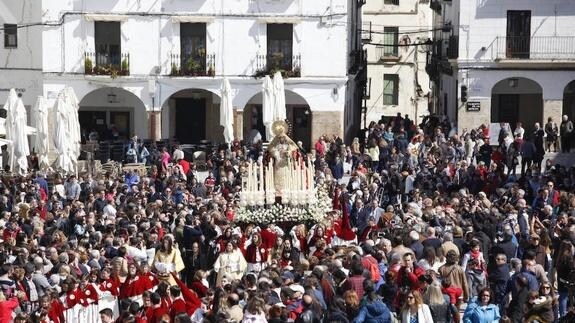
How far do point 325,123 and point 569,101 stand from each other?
27.6 ft

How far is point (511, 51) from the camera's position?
42156 millimetres

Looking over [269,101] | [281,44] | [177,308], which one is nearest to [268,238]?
[177,308]

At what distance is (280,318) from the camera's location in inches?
630

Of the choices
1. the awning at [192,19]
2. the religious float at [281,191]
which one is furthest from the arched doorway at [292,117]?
the religious float at [281,191]

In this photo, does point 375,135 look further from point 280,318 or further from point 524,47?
point 280,318

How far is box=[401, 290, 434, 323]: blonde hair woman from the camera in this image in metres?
16.0

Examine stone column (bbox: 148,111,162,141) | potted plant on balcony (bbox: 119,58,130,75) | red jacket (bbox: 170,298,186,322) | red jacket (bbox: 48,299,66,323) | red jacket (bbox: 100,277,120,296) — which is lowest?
red jacket (bbox: 48,299,66,323)

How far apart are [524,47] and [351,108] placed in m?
8.92

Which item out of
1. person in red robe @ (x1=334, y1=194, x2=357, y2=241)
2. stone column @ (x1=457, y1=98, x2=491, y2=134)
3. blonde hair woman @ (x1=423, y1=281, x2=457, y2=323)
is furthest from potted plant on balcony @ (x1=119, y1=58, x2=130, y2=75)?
blonde hair woman @ (x1=423, y1=281, x2=457, y2=323)

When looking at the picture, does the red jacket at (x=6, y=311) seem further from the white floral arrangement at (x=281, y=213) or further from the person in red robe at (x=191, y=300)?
the white floral arrangement at (x=281, y=213)

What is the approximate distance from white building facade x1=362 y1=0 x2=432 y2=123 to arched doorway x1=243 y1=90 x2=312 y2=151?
57.9ft

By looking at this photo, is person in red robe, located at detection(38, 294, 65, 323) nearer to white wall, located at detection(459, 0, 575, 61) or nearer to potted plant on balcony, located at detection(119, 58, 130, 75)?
potted plant on balcony, located at detection(119, 58, 130, 75)

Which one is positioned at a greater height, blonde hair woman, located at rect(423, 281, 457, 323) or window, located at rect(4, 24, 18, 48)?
window, located at rect(4, 24, 18, 48)

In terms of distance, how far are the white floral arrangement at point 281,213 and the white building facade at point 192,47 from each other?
55.6 feet
